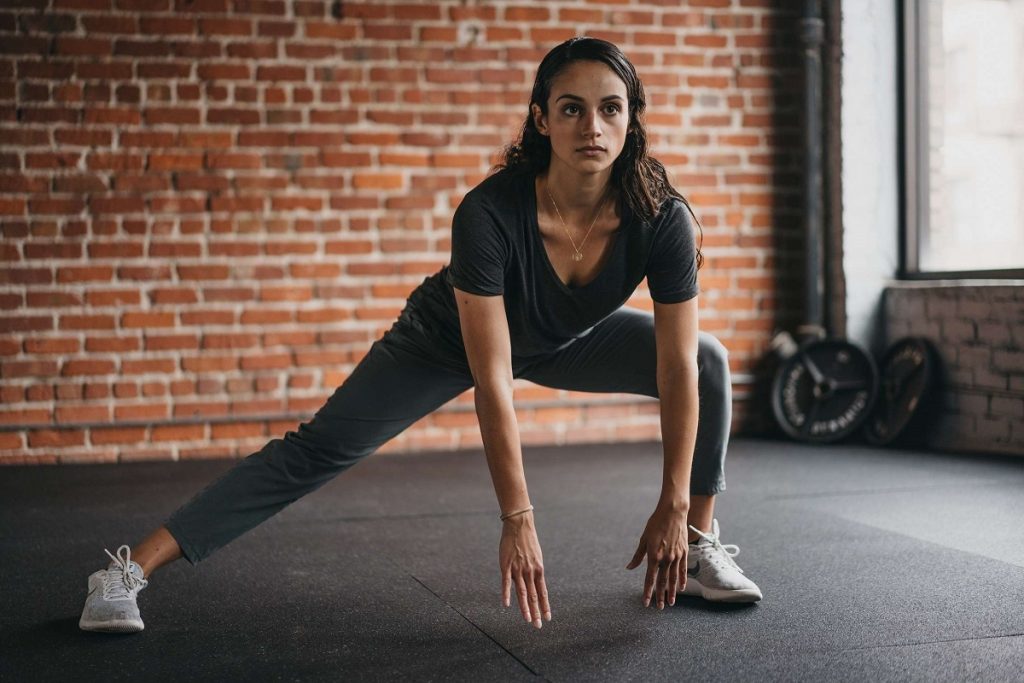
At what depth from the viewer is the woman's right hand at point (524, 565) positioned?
75.0 inches

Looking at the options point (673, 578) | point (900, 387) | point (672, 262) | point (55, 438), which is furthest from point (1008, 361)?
point (55, 438)

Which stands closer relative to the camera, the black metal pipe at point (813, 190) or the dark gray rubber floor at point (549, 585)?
the dark gray rubber floor at point (549, 585)

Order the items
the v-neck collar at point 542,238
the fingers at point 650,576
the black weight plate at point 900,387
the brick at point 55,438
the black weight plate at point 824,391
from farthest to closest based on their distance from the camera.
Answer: the black weight plate at point 824,391, the black weight plate at point 900,387, the brick at point 55,438, the v-neck collar at point 542,238, the fingers at point 650,576

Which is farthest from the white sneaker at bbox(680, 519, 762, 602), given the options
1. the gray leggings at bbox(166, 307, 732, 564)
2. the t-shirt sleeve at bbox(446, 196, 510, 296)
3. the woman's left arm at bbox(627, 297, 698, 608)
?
the t-shirt sleeve at bbox(446, 196, 510, 296)

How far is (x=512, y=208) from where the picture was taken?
2080mm

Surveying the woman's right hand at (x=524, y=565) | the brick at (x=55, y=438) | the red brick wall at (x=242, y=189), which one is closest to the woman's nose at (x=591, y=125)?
the woman's right hand at (x=524, y=565)

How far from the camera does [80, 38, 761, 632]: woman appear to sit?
1.99m

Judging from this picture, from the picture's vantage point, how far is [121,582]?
224cm

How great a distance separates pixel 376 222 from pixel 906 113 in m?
2.48

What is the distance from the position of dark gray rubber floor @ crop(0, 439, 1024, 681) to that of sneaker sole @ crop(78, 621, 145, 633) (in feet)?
0.06

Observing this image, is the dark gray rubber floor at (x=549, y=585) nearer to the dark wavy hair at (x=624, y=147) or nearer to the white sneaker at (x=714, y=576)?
the white sneaker at (x=714, y=576)

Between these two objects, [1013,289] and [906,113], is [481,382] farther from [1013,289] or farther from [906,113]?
[906,113]

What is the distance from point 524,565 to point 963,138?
3691mm

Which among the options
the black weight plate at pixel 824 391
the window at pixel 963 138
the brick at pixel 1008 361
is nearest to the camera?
the brick at pixel 1008 361
